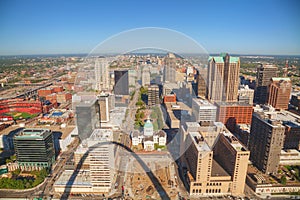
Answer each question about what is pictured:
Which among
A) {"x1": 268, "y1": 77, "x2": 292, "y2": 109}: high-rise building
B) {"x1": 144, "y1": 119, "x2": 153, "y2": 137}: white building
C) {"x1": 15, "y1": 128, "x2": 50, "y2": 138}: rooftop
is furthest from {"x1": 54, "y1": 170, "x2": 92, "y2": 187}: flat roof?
{"x1": 268, "y1": 77, "x2": 292, "y2": 109}: high-rise building

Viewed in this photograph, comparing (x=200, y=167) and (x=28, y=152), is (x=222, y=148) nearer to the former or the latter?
(x=200, y=167)

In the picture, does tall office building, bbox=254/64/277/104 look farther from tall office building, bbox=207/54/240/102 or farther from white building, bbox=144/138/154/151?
white building, bbox=144/138/154/151

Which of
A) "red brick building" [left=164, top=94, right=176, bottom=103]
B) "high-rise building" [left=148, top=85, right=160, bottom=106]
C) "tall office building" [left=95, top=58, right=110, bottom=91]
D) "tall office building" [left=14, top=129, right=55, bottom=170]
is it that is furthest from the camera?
"red brick building" [left=164, top=94, right=176, bottom=103]

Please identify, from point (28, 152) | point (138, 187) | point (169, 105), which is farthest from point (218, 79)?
point (28, 152)

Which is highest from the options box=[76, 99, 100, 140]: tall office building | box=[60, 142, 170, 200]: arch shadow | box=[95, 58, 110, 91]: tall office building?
box=[95, 58, 110, 91]: tall office building

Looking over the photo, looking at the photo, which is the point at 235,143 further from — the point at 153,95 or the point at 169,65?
the point at 153,95

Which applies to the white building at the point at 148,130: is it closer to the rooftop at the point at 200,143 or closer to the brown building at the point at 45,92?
the rooftop at the point at 200,143
